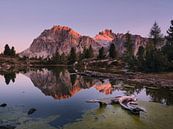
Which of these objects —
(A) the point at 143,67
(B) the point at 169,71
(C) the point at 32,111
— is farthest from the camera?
(A) the point at 143,67

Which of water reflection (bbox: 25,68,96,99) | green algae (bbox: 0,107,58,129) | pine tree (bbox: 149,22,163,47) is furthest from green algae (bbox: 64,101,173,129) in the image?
pine tree (bbox: 149,22,163,47)

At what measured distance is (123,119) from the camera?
25938mm

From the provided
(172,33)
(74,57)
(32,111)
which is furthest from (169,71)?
(74,57)

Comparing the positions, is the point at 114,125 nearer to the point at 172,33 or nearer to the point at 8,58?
the point at 172,33

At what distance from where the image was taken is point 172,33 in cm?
9312

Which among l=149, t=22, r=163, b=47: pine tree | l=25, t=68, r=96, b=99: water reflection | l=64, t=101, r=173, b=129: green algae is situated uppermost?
l=149, t=22, r=163, b=47: pine tree

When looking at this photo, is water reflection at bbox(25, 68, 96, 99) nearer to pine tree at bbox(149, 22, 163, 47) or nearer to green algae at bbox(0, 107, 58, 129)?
green algae at bbox(0, 107, 58, 129)

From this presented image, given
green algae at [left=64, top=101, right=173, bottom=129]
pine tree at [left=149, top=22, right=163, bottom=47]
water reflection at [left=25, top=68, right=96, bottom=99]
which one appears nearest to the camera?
green algae at [left=64, top=101, right=173, bottom=129]

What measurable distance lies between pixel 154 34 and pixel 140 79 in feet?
217

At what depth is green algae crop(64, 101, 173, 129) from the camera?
23281 mm

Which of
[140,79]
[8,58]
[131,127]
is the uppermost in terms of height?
[8,58]

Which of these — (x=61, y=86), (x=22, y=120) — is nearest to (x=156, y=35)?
(x=61, y=86)

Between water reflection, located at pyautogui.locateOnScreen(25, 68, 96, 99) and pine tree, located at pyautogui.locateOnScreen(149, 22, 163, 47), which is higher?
pine tree, located at pyautogui.locateOnScreen(149, 22, 163, 47)

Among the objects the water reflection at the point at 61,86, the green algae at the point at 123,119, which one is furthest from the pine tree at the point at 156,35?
the green algae at the point at 123,119
